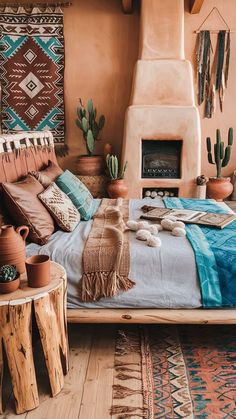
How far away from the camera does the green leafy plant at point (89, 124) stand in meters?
4.58

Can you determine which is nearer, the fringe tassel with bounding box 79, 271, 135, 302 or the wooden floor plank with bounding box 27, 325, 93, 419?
the wooden floor plank with bounding box 27, 325, 93, 419

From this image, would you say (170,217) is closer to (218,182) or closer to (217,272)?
(217,272)

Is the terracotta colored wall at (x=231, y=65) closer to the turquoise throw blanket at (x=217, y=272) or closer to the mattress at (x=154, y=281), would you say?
the turquoise throw blanket at (x=217, y=272)

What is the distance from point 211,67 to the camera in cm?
483

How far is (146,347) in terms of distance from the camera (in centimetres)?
196

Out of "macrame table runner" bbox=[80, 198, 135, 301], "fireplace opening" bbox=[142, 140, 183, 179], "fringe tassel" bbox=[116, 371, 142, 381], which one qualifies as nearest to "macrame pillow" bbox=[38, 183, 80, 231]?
"macrame table runner" bbox=[80, 198, 135, 301]

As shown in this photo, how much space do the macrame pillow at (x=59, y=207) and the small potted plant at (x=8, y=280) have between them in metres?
0.71

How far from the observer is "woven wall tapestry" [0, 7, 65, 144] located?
15.7 feet

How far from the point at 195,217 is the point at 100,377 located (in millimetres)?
1168

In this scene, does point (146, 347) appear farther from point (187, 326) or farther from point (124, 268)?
point (124, 268)

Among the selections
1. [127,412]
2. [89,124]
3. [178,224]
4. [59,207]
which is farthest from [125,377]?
[89,124]

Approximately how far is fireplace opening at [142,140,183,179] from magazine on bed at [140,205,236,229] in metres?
2.05

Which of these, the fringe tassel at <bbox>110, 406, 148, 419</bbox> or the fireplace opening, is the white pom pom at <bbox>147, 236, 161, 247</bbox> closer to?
the fringe tassel at <bbox>110, 406, 148, 419</bbox>

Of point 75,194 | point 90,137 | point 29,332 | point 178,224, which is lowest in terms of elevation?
point 29,332
